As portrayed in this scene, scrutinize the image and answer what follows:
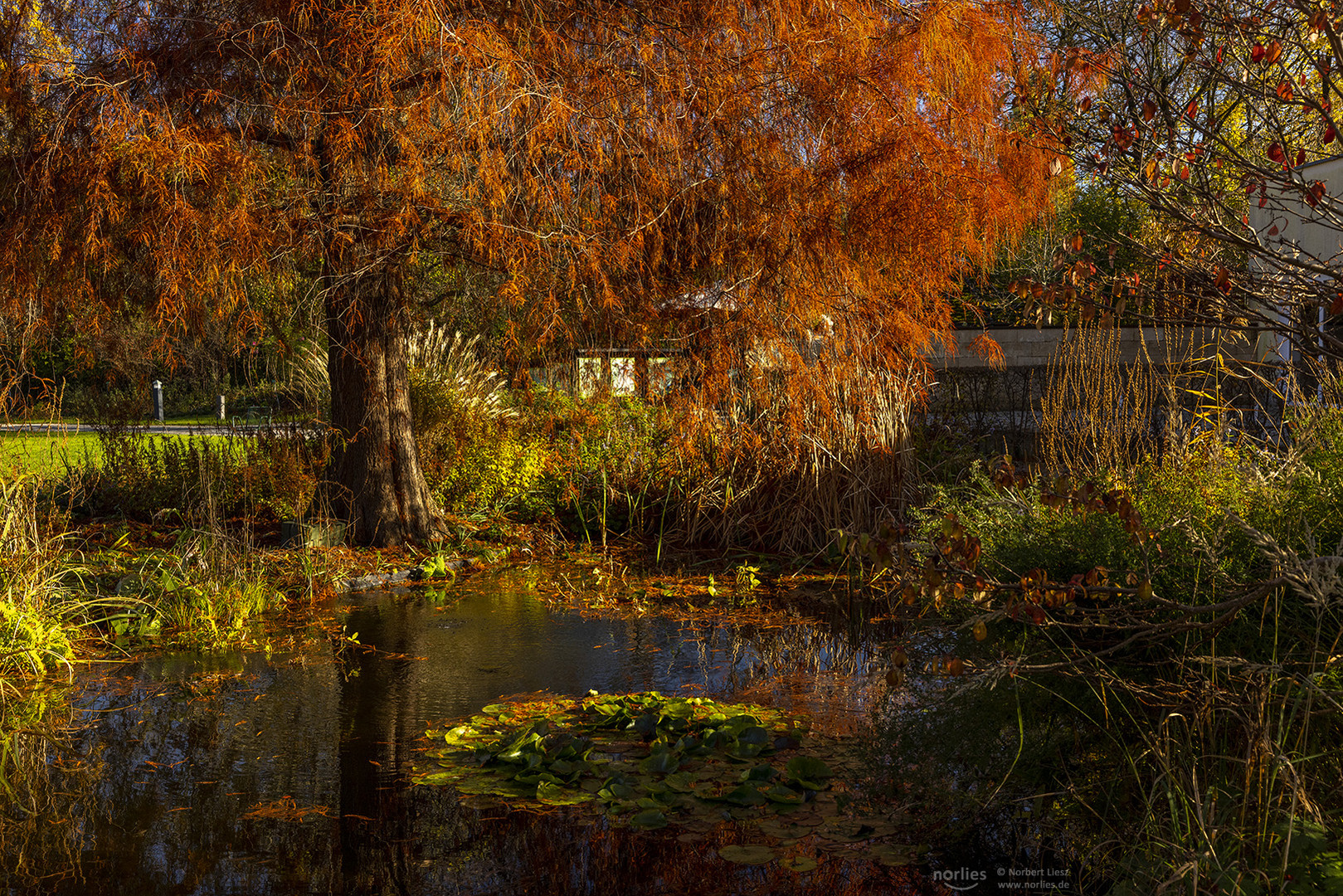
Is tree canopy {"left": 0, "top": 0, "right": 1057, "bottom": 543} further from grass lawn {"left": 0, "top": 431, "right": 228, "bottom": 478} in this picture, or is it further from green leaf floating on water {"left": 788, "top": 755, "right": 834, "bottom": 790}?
green leaf floating on water {"left": 788, "top": 755, "right": 834, "bottom": 790}

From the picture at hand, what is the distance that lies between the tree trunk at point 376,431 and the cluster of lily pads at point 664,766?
14.1 feet

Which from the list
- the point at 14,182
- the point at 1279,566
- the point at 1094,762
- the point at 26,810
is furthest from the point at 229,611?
the point at 1279,566

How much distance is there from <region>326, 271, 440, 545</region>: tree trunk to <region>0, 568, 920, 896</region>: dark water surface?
2175mm

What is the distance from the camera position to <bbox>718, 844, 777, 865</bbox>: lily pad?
11.7 ft

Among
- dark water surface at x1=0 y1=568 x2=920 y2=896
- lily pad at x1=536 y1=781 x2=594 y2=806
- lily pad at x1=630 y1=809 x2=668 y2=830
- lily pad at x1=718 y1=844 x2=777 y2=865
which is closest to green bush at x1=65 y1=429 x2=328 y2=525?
→ dark water surface at x1=0 y1=568 x2=920 y2=896

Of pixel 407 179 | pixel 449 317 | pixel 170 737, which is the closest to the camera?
pixel 170 737

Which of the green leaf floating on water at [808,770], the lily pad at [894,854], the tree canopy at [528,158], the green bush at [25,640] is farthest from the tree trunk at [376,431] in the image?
the lily pad at [894,854]

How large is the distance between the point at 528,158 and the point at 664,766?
175 inches

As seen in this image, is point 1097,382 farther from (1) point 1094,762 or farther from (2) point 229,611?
(2) point 229,611

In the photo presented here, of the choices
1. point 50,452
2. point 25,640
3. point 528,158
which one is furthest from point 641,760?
point 50,452

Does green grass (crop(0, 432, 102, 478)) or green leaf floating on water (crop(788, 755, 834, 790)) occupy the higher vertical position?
green grass (crop(0, 432, 102, 478))

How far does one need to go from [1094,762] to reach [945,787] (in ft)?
1.60

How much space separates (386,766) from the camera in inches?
177

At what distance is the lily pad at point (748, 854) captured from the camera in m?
3.58
